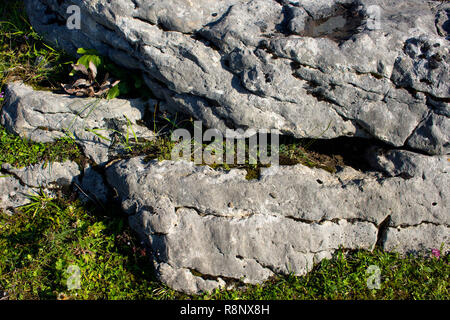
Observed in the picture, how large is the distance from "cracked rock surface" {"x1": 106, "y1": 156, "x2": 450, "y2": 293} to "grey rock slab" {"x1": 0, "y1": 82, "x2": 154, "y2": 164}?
35.1 inches

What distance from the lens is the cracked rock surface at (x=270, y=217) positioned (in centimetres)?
427

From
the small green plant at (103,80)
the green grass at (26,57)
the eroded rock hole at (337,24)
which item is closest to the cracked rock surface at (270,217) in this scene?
the small green plant at (103,80)

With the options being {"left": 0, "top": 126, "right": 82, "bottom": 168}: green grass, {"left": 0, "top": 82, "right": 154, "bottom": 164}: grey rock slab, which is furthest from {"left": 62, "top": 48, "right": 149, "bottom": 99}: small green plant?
{"left": 0, "top": 126, "right": 82, "bottom": 168}: green grass

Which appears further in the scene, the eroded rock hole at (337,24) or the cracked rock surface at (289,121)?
the eroded rock hole at (337,24)

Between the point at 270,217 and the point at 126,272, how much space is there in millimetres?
1940

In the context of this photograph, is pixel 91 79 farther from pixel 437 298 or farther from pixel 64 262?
pixel 437 298

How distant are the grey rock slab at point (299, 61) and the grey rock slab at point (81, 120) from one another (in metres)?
0.70

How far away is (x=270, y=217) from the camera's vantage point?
437 centimetres

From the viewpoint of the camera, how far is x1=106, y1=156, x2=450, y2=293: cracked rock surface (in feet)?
14.0

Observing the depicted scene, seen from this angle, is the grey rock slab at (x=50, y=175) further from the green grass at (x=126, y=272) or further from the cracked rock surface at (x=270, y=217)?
the cracked rock surface at (x=270, y=217)

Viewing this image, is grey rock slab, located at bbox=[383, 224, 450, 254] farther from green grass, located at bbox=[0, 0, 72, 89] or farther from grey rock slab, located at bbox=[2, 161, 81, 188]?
green grass, located at bbox=[0, 0, 72, 89]

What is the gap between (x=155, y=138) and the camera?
5102mm

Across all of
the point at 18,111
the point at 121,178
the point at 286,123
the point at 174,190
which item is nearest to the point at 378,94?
the point at 286,123

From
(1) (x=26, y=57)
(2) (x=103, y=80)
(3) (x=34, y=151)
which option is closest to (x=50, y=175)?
(3) (x=34, y=151)
